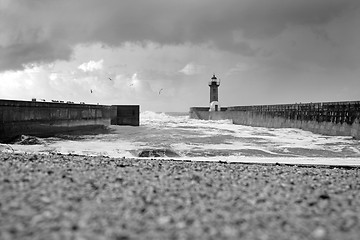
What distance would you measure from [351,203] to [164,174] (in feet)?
6.09

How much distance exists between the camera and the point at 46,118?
14039 millimetres

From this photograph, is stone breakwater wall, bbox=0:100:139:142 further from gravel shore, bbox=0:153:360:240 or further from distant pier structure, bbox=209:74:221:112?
distant pier structure, bbox=209:74:221:112

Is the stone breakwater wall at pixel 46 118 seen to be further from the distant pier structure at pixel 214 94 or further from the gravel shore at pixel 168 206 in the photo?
the distant pier structure at pixel 214 94

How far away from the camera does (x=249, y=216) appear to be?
84.1 inches

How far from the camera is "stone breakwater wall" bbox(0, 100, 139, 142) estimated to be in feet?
37.2

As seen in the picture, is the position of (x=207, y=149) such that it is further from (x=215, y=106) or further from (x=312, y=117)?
(x=215, y=106)

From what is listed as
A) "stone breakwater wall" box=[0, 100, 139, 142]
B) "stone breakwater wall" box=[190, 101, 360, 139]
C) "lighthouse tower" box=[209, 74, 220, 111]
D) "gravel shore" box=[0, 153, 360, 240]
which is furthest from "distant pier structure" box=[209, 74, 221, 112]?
"gravel shore" box=[0, 153, 360, 240]

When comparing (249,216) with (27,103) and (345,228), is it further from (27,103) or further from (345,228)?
(27,103)

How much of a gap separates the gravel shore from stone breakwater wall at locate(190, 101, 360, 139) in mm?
14036

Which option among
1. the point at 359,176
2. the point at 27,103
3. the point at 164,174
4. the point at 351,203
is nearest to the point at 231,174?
the point at 164,174

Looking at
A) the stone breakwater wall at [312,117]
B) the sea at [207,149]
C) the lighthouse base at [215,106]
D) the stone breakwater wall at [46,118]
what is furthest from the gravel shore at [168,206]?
the lighthouse base at [215,106]

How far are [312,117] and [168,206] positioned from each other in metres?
19.4

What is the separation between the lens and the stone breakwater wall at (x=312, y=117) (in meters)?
15.8

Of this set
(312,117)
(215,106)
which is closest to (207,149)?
(312,117)
